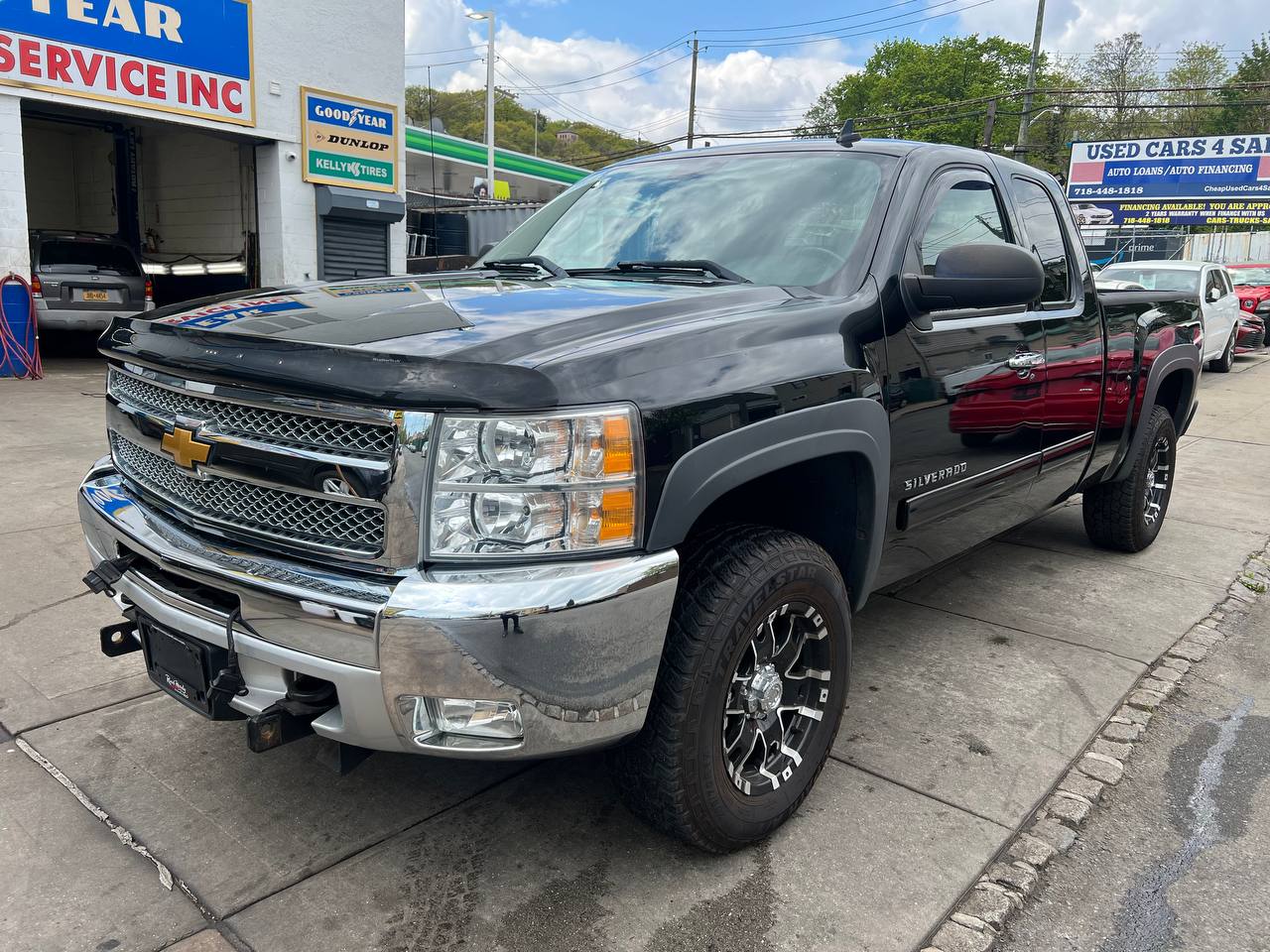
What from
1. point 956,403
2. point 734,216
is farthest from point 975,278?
point 734,216

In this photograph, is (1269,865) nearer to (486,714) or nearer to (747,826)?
(747,826)

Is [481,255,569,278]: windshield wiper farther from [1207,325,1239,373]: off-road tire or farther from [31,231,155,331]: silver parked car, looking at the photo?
[1207,325,1239,373]: off-road tire

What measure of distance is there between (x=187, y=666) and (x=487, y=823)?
0.92m

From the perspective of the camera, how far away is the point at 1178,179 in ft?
116

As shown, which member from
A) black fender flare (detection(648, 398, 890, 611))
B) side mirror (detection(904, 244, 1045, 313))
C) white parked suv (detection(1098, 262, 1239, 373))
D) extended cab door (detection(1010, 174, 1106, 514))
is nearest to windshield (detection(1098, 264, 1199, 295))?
white parked suv (detection(1098, 262, 1239, 373))

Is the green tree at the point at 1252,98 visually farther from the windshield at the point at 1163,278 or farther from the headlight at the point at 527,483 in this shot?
the headlight at the point at 527,483

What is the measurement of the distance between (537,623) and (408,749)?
423mm

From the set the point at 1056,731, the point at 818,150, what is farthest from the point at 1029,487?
the point at 818,150

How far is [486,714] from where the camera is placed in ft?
6.77

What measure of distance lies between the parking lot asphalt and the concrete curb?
44mm

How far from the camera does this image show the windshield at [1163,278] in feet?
48.0

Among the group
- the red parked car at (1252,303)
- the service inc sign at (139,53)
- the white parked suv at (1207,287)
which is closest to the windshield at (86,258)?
the service inc sign at (139,53)

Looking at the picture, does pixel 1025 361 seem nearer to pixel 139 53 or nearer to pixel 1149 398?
pixel 1149 398

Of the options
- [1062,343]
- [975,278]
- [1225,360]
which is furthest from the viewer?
[1225,360]
